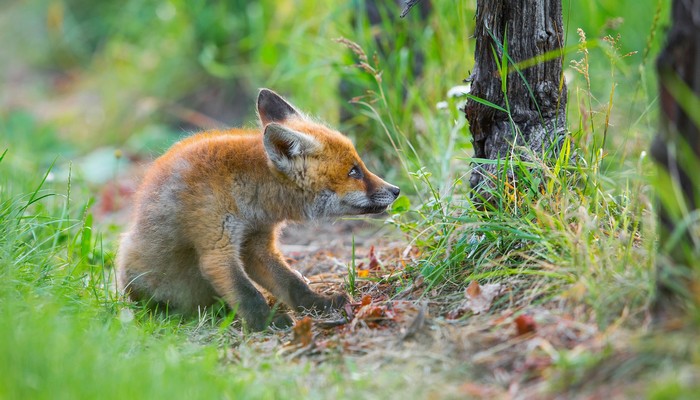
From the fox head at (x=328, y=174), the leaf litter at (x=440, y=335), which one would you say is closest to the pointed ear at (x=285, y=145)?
the fox head at (x=328, y=174)

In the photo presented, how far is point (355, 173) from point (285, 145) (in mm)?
527

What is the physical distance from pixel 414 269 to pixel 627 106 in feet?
12.0

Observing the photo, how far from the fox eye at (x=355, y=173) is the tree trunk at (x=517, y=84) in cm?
77

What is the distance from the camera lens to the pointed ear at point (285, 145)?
4.45 m

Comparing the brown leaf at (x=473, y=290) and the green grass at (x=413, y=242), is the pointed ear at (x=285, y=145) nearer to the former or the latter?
the green grass at (x=413, y=242)

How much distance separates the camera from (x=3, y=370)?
2.91 meters

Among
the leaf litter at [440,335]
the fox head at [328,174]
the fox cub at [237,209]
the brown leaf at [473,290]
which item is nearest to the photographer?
the leaf litter at [440,335]

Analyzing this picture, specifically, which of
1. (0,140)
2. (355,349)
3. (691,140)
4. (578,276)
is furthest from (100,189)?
(691,140)

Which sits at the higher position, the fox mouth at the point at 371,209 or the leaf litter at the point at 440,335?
the fox mouth at the point at 371,209

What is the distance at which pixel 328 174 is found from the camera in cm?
472

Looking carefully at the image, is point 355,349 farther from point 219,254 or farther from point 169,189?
point 169,189

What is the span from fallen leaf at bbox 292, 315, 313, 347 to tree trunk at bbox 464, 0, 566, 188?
1.31 meters

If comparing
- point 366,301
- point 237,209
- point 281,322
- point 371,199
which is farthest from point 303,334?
point 371,199

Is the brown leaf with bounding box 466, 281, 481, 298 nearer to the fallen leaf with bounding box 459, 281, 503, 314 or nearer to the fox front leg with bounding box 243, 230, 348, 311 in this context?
the fallen leaf with bounding box 459, 281, 503, 314
